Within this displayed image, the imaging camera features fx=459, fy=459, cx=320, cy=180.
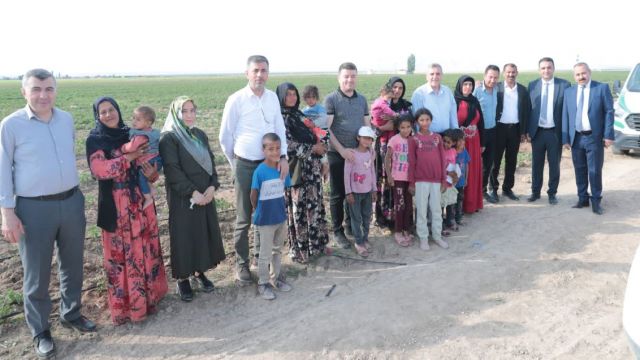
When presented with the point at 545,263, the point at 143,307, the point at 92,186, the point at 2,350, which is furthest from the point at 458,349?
the point at 92,186

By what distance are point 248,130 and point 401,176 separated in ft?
6.45

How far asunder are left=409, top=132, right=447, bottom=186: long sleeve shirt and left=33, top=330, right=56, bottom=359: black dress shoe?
3849mm

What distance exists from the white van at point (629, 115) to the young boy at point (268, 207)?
8293mm

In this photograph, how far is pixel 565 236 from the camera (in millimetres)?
5629

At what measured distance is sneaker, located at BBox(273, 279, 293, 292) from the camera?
14.6ft

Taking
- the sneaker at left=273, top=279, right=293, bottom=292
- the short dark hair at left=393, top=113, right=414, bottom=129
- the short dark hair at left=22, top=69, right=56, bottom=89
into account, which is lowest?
the sneaker at left=273, top=279, right=293, bottom=292

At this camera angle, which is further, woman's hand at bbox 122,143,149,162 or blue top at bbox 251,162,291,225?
blue top at bbox 251,162,291,225

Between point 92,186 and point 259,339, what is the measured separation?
6183mm

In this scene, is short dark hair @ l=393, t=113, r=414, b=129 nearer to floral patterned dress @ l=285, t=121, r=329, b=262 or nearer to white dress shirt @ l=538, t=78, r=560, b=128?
floral patterned dress @ l=285, t=121, r=329, b=262

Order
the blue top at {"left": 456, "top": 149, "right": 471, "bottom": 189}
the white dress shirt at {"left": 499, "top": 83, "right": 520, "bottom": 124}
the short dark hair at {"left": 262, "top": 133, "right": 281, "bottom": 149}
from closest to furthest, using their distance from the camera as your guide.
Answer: the short dark hair at {"left": 262, "top": 133, "right": 281, "bottom": 149} < the blue top at {"left": 456, "top": 149, "right": 471, "bottom": 189} < the white dress shirt at {"left": 499, "top": 83, "right": 520, "bottom": 124}

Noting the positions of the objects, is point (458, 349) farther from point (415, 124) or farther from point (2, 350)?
point (2, 350)

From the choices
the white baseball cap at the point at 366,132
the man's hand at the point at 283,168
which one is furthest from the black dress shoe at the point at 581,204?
the man's hand at the point at 283,168

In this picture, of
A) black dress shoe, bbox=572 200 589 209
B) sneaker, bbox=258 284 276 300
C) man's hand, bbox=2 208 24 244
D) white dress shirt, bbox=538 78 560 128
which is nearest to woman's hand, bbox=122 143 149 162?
man's hand, bbox=2 208 24 244

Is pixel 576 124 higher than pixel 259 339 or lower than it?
higher
